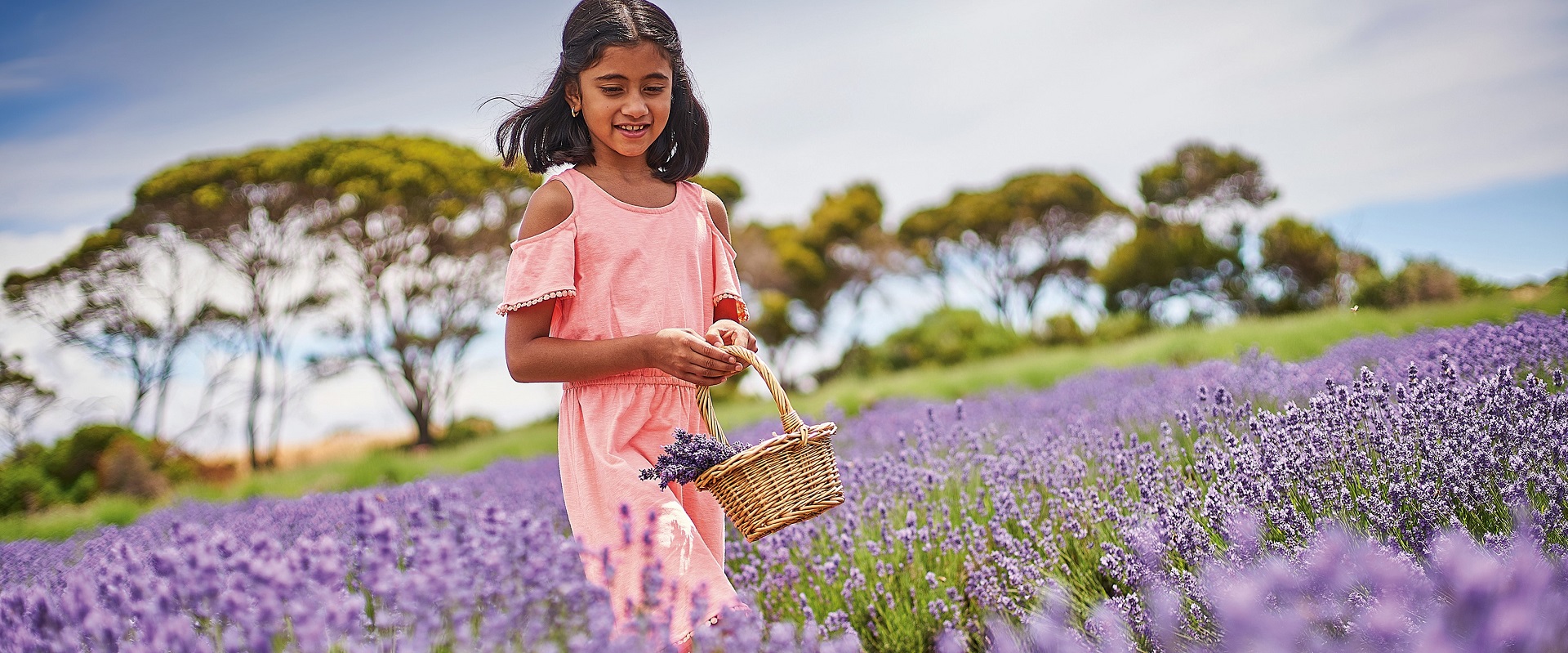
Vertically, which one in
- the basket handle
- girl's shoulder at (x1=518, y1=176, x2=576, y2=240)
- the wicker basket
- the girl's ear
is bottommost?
the wicker basket

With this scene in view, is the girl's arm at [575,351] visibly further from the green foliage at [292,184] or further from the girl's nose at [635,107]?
the green foliage at [292,184]

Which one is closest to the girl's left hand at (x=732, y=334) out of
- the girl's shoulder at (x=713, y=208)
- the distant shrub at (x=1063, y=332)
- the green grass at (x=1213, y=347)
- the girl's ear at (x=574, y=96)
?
the girl's shoulder at (x=713, y=208)

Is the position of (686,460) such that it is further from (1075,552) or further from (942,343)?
(942,343)

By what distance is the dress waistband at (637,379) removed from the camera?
178 centimetres

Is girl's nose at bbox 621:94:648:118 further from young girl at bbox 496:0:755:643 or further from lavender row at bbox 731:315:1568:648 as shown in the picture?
lavender row at bbox 731:315:1568:648

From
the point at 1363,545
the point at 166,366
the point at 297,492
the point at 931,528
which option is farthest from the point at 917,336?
the point at 1363,545

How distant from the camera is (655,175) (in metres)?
2.05

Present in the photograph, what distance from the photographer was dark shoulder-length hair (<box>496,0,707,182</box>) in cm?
181

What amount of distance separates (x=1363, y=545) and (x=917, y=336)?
14.7 metres

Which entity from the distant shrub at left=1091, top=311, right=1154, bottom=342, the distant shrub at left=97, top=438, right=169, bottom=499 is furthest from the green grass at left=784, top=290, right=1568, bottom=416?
the distant shrub at left=97, top=438, right=169, bottom=499

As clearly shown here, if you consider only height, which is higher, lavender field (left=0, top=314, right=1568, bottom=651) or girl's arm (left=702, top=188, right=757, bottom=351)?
girl's arm (left=702, top=188, right=757, bottom=351)

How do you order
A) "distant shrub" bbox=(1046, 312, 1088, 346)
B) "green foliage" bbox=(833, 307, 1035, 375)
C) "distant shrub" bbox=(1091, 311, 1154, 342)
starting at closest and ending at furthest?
"distant shrub" bbox=(1091, 311, 1154, 342)
"green foliage" bbox=(833, 307, 1035, 375)
"distant shrub" bbox=(1046, 312, 1088, 346)

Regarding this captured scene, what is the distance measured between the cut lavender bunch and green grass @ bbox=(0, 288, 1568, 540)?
19.1 feet

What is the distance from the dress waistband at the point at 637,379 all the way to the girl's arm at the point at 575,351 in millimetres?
35
